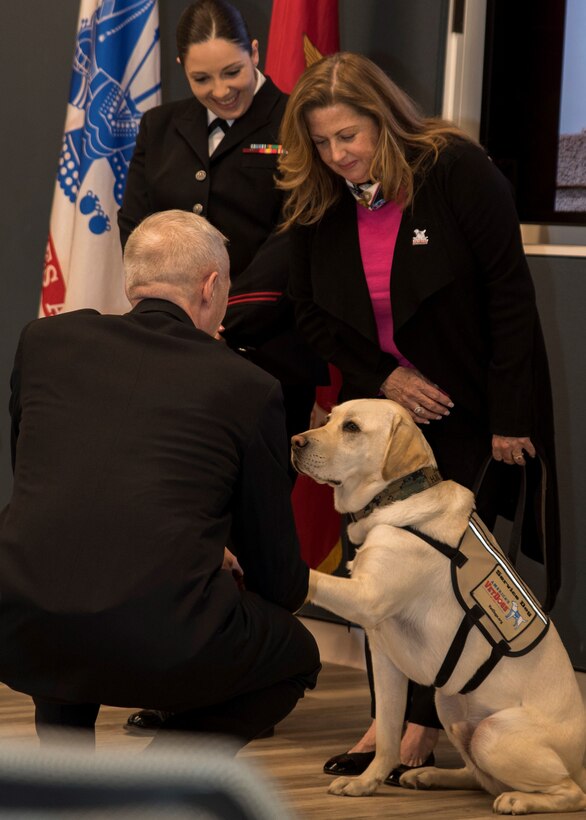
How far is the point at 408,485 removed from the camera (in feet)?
8.46

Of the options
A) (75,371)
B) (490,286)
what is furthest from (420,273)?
(75,371)

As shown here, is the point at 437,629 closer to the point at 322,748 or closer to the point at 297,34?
the point at 322,748

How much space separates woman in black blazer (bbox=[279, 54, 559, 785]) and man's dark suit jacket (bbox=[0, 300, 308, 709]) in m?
0.86

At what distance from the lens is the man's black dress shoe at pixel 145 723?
303 cm

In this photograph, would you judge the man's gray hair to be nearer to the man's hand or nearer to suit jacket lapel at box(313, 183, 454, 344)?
the man's hand

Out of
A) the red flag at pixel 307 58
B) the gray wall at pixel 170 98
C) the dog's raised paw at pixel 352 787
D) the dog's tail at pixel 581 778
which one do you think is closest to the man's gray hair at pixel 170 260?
the dog's raised paw at pixel 352 787

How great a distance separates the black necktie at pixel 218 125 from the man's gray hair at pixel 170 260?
1151mm

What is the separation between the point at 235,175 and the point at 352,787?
5.07ft

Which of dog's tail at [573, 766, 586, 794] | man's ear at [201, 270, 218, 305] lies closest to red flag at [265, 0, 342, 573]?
dog's tail at [573, 766, 586, 794]

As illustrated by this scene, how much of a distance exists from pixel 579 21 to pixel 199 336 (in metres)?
1.96

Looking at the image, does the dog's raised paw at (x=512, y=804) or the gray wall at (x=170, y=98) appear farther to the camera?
the gray wall at (x=170, y=98)

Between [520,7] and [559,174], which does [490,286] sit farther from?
Result: [520,7]

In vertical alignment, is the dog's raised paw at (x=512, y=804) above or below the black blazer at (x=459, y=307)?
below

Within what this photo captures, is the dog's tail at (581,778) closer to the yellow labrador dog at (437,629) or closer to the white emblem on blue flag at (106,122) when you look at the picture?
the yellow labrador dog at (437,629)
